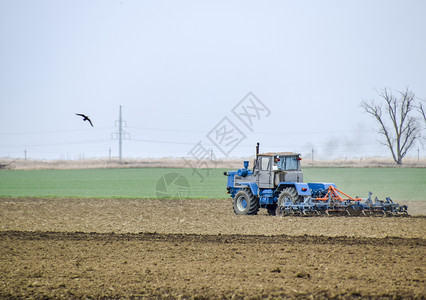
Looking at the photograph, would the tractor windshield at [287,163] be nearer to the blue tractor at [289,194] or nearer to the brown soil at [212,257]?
the blue tractor at [289,194]

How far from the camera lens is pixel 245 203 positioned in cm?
2334

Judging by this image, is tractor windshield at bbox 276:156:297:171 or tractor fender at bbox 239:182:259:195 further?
tractor fender at bbox 239:182:259:195

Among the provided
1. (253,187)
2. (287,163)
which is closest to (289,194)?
(287,163)

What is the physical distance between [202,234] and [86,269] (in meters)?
5.44

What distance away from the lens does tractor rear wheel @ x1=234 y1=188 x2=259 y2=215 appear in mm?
22641

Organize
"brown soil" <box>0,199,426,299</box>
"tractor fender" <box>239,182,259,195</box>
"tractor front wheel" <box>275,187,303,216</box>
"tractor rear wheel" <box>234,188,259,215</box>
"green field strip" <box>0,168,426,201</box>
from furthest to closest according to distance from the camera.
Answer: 1. "green field strip" <box>0,168,426,201</box>
2. "tractor rear wheel" <box>234,188,259,215</box>
3. "tractor fender" <box>239,182,259,195</box>
4. "tractor front wheel" <box>275,187,303,216</box>
5. "brown soil" <box>0,199,426,299</box>

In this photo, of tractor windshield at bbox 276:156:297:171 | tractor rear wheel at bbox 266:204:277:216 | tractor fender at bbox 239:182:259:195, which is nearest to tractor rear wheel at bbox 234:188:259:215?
tractor fender at bbox 239:182:259:195

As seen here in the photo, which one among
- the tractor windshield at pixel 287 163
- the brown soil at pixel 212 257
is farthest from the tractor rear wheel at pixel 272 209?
the tractor windshield at pixel 287 163

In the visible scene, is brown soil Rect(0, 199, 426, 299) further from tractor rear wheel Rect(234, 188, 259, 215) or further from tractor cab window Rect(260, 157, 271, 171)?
tractor cab window Rect(260, 157, 271, 171)

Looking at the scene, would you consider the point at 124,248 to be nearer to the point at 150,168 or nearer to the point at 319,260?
the point at 319,260

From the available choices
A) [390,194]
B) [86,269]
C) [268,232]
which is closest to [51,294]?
[86,269]

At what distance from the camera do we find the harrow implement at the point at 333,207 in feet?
68.3

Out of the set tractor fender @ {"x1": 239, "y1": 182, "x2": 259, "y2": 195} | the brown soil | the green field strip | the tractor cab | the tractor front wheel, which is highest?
the tractor cab

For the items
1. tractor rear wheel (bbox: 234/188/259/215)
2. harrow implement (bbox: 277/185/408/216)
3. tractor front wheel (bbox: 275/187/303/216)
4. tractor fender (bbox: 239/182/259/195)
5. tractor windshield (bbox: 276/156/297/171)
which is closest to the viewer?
harrow implement (bbox: 277/185/408/216)
